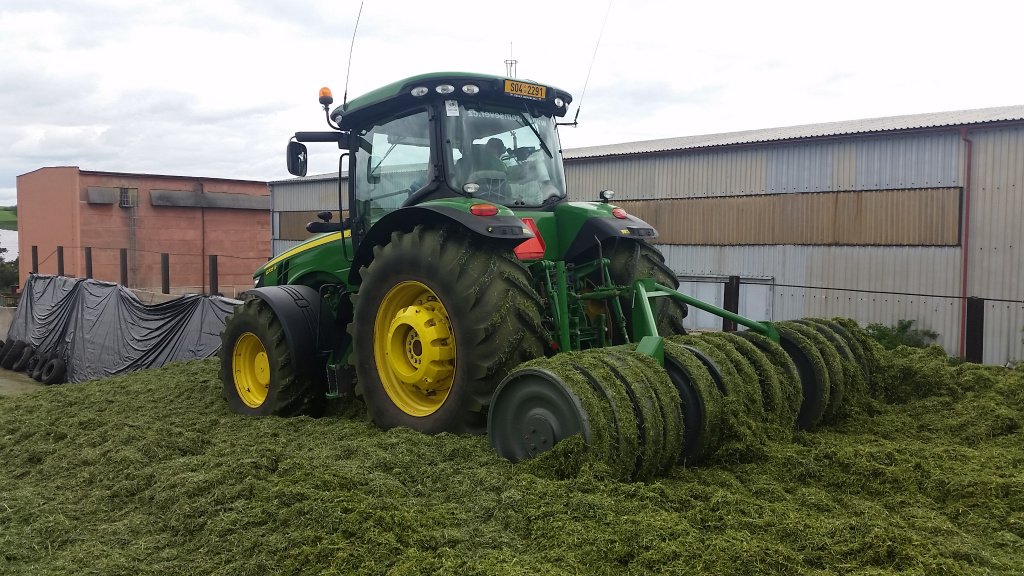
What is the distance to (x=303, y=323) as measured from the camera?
600cm

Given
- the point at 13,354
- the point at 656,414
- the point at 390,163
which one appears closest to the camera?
the point at 656,414

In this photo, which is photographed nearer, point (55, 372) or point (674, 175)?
point (55, 372)

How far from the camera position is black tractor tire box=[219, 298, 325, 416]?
5.91 m

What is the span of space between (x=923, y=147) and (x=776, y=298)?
3924 millimetres

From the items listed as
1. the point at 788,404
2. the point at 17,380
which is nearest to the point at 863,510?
the point at 788,404

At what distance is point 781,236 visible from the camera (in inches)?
650

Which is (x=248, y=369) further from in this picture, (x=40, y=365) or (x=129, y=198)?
(x=129, y=198)

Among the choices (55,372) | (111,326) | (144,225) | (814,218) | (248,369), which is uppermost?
(144,225)

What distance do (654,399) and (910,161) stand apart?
42.7ft

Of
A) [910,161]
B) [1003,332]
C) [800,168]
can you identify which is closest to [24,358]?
[800,168]

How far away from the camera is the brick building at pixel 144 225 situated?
2834 cm

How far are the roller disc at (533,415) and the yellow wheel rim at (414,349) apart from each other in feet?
2.49

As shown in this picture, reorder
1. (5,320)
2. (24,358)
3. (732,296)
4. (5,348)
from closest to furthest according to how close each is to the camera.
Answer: (732,296) < (24,358) < (5,348) < (5,320)

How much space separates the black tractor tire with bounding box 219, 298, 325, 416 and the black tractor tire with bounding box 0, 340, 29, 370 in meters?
14.4
